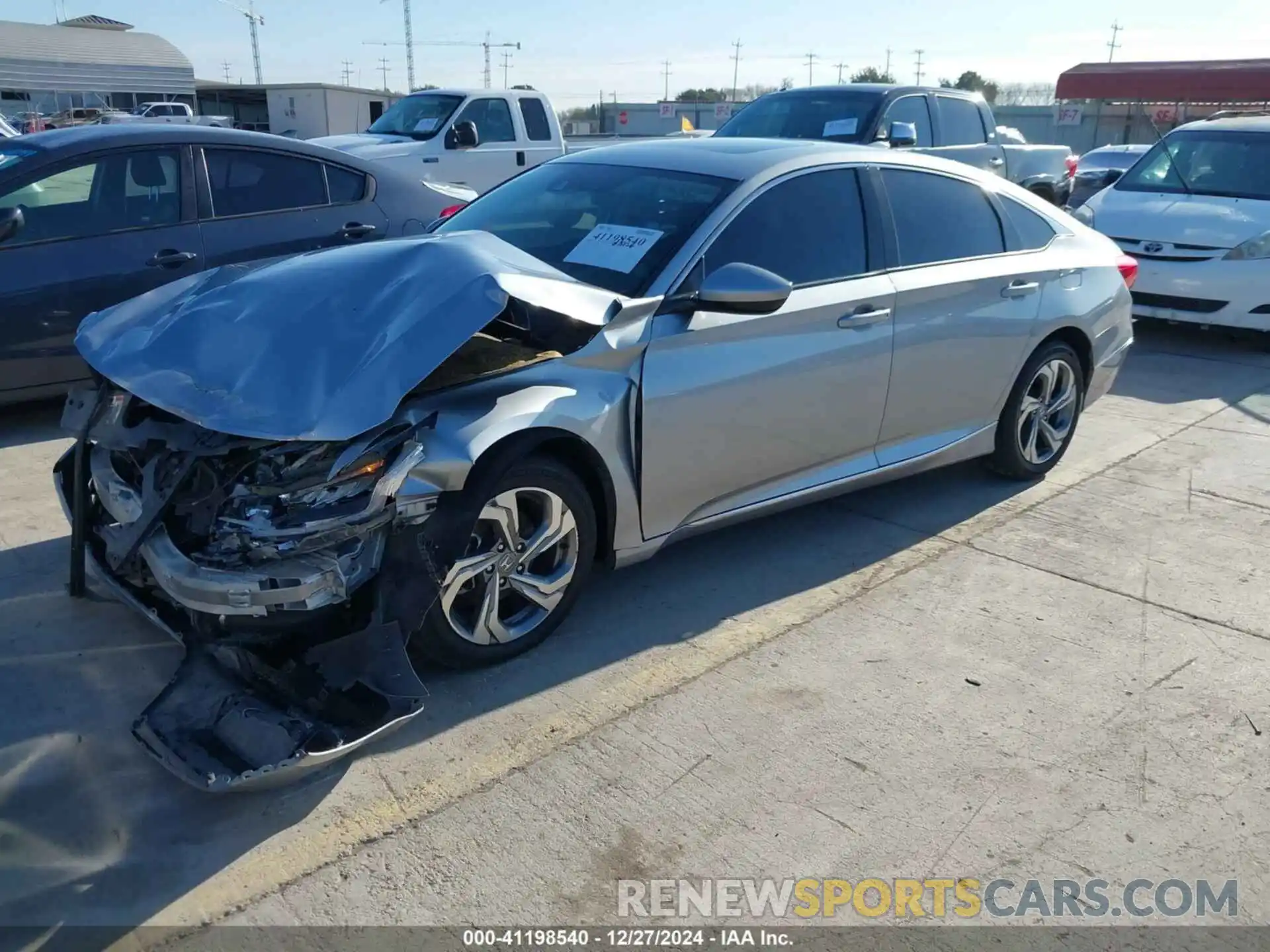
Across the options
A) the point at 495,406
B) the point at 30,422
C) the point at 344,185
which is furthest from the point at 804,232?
the point at 30,422

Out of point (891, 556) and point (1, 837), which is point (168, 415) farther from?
point (891, 556)

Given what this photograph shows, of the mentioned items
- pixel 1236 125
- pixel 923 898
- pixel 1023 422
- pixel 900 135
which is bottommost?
pixel 923 898

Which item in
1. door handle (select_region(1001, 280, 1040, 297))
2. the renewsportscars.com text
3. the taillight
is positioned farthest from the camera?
the taillight

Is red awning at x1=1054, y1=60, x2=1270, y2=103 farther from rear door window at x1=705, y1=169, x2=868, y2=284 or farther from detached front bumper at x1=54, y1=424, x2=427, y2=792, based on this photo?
detached front bumper at x1=54, y1=424, x2=427, y2=792

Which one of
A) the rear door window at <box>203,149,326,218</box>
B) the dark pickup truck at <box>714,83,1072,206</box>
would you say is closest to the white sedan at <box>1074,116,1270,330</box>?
the dark pickup truck at <box>714,83,1072,206</box>

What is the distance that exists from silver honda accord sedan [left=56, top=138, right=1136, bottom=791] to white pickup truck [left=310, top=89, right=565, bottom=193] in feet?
24.1

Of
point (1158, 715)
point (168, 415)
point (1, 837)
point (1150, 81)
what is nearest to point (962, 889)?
point (1158, 715)

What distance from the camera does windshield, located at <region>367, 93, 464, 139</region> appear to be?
492 inches

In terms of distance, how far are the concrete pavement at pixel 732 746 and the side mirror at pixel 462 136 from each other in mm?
7772

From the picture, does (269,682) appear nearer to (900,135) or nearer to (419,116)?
(900,135)

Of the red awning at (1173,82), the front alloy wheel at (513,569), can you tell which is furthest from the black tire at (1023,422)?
the red awning at (1173,82)

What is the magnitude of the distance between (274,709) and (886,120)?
9186mm

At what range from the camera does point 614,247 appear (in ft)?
14.0

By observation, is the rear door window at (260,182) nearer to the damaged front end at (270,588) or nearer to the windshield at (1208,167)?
the damaged front end at (270,588)
